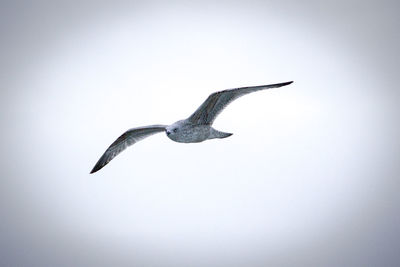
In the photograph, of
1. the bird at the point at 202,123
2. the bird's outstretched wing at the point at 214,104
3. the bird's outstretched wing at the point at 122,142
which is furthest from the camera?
the bird's outstretched wing at the point at 122,142

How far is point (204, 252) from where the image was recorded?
160 feet

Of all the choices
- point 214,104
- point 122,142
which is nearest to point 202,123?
point 214,104

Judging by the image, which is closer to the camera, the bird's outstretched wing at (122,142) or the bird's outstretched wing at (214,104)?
the bird's outstretched wing at (214,104)

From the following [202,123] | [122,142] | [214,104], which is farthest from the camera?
[122,142]

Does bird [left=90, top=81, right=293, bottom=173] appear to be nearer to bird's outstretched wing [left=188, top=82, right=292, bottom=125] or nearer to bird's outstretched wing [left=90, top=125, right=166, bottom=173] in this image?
bird's outstretched wing [left=188, top=82, right=292, bottom=125]

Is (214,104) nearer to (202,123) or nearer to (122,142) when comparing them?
(202,123)

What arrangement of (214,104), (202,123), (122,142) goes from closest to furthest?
(214,104) < (202,123) < (122,142)

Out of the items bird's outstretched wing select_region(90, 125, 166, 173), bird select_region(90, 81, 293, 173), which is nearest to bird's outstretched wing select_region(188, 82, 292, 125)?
bird select_region(90, 81, 293, 173)

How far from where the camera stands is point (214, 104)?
761 cm

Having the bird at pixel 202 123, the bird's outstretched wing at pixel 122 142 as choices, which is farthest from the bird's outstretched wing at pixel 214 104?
the bird's outstretched wing at pixel 122 142

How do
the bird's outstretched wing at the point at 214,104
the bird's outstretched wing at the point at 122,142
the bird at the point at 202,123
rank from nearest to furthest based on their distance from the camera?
the bird's outstretched wing at the point at 214,104, the bird at the point at 202,123, the bird's outstretched wing at the point at 122,142

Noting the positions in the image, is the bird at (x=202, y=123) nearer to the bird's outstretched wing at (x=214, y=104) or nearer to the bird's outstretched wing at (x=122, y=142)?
the bird's outstretched wing at (x=214, y=104)

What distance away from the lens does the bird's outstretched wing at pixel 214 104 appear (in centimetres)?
716

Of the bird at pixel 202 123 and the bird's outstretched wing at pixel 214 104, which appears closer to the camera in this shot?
the bird's outstretched wing at pixel 214 104
